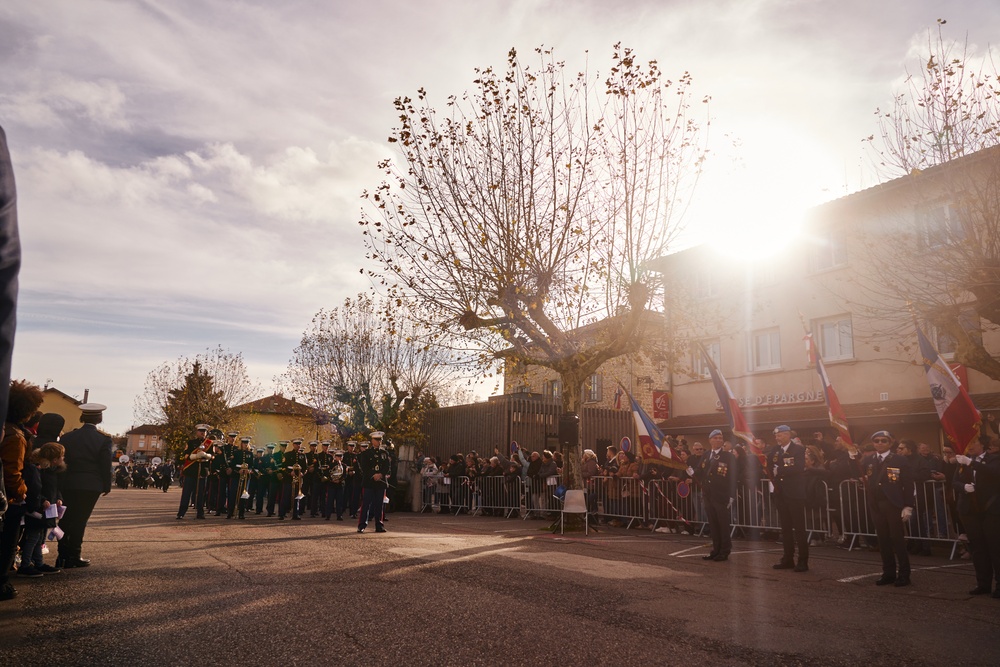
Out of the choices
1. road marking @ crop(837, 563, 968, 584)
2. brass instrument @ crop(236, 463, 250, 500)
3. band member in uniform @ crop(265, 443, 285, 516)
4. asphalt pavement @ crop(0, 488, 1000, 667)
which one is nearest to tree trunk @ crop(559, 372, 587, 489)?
asphalt pavement @ crop(0, 488, 1000, 667)

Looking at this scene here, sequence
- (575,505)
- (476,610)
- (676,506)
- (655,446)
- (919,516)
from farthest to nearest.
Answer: (655,446)
(676,506)
(575,505)
(919,516)
(476,610)

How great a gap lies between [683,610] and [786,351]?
19.7 m

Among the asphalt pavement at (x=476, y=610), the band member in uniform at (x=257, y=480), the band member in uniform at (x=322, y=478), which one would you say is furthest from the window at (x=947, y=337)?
the band member in uniform at (x=257, y=480)

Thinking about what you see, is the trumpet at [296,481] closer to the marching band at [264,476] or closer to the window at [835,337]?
the marching band at [264,476]

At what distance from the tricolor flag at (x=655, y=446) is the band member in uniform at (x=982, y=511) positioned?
7.09 m

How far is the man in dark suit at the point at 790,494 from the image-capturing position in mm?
10133

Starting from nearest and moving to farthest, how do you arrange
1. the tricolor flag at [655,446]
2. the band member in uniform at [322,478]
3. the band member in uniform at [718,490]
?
the band member in uniform at [718,490], the tricolor flag at [655,446], the band member in uniform at [322,478]

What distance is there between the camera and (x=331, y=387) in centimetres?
3662

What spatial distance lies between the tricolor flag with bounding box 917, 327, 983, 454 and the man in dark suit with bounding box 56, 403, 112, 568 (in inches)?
533

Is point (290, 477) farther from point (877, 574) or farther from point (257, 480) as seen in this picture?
point (877, 574)

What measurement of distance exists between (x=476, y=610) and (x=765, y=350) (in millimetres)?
21663

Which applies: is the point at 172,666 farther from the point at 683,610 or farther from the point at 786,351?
the point at 786,351

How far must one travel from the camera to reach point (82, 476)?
911 cm

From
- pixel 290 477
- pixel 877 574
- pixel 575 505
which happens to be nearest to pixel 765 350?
pixel 575 505
